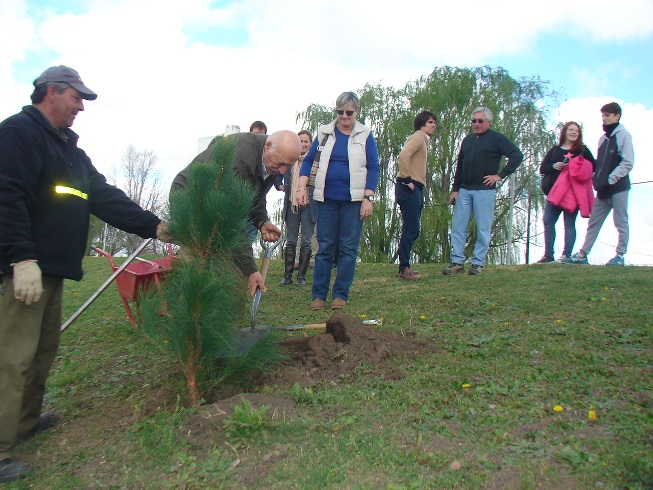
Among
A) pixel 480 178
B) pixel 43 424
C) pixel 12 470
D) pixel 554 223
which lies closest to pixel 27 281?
pixel 12 470

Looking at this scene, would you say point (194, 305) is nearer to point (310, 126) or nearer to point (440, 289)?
point (440, 289)

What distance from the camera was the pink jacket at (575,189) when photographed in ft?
28.2

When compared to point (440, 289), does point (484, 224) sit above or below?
above

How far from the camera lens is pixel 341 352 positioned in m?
4.29

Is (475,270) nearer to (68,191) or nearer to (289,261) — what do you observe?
(289,261)

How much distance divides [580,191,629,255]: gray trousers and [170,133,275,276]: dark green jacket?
560 cm

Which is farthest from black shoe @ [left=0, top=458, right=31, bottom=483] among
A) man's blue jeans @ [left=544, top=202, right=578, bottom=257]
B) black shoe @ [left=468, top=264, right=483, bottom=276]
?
man's blue jeans @ [left=544, top=202, right=578, bottom=257]

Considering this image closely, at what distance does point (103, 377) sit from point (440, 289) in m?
3.91

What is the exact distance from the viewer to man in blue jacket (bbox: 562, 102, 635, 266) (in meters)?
8.09

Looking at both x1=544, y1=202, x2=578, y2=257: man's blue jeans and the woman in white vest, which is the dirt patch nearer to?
the woman in white vest

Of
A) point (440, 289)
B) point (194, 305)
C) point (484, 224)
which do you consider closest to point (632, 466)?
point (194, 305)

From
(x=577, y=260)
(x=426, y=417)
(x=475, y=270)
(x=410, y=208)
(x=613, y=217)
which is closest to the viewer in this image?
(x=426, y=417)

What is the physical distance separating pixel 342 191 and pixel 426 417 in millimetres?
3195

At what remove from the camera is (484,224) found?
7848mm
